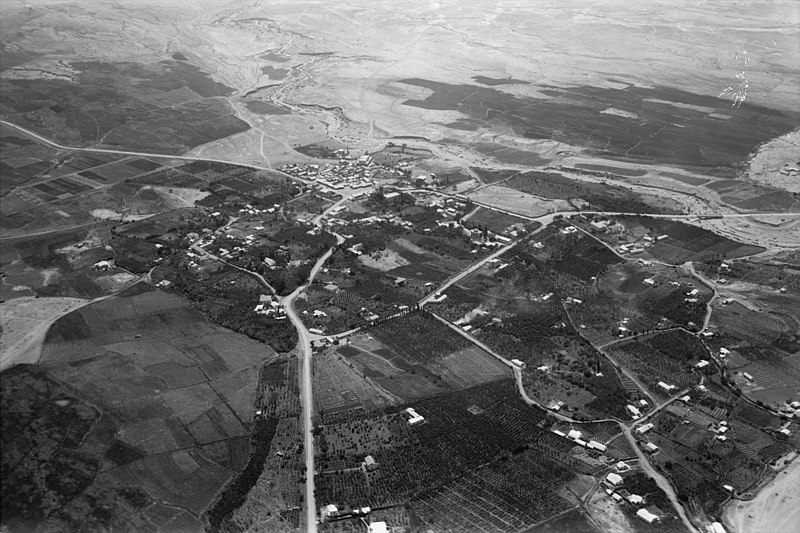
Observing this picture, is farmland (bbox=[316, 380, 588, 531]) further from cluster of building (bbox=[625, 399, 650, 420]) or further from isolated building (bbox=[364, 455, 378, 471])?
cluster of building (bbox=[625, 399, 650, 420])

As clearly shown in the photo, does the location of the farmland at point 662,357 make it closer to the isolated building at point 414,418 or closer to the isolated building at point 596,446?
the isolated building at point 596,446

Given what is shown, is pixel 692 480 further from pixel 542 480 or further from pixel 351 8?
pixel 351 8

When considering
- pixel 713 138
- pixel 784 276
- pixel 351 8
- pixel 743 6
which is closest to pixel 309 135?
pixel 713 138

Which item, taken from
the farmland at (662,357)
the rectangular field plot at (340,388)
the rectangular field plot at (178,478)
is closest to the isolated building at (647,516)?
the farmland at (662,357)

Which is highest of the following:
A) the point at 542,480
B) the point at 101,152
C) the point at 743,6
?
the point at 743,6

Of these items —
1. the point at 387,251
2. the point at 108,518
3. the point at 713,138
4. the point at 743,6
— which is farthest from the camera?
the point at 743,6

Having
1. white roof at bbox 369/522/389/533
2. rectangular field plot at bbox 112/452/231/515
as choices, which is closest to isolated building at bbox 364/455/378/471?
white roof at bbox 369/522/389/533
